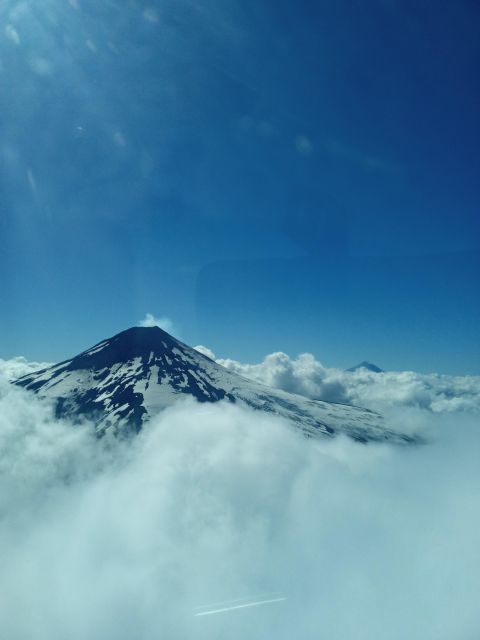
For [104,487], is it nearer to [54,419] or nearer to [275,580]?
[54,419]

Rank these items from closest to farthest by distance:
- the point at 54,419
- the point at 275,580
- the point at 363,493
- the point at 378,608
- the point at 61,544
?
1. the point at 378,608
2. the point at 275,580
3. the point at 61,544
4. the point at 363,493
5. the point at 54,419

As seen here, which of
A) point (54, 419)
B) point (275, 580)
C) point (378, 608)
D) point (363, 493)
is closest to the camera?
point (378, 608)

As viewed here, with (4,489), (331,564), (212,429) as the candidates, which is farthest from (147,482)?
(331,564)

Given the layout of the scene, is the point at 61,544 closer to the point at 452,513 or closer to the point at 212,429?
the point at 212,429

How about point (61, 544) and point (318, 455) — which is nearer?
point (61, 544)

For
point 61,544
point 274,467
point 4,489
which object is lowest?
point 61,544

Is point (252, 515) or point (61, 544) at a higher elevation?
point (252, 515)
